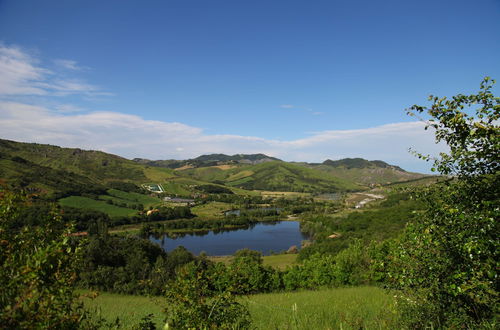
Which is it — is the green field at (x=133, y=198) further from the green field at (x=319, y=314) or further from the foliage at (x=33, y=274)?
the foliage at (x=33, y=274)

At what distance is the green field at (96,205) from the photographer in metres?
141

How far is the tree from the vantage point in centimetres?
509

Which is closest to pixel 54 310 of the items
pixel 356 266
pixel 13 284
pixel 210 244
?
pixel 13 284

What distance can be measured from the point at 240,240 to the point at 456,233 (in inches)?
4947

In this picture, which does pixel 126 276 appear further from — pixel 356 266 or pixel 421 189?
pixel 421 189

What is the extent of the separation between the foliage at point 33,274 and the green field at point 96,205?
507ft

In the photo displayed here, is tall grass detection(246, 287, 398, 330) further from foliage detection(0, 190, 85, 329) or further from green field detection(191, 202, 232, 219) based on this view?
green field detection(191, 202, 232, 219)

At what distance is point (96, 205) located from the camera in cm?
14738

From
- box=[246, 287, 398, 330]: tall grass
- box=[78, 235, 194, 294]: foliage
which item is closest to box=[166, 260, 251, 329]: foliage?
box=[246, 287, 398, 330]: tall grass

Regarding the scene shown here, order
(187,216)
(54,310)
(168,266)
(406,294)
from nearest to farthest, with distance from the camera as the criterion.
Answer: (54,310) → (406,294) → (168,266) → (187,216)

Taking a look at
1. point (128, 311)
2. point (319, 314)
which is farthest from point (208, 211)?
point (319, 314)

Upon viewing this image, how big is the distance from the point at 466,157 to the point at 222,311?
6202 millimetres

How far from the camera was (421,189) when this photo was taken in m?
6.95

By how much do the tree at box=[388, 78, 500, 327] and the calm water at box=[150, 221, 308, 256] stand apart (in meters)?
99.4
